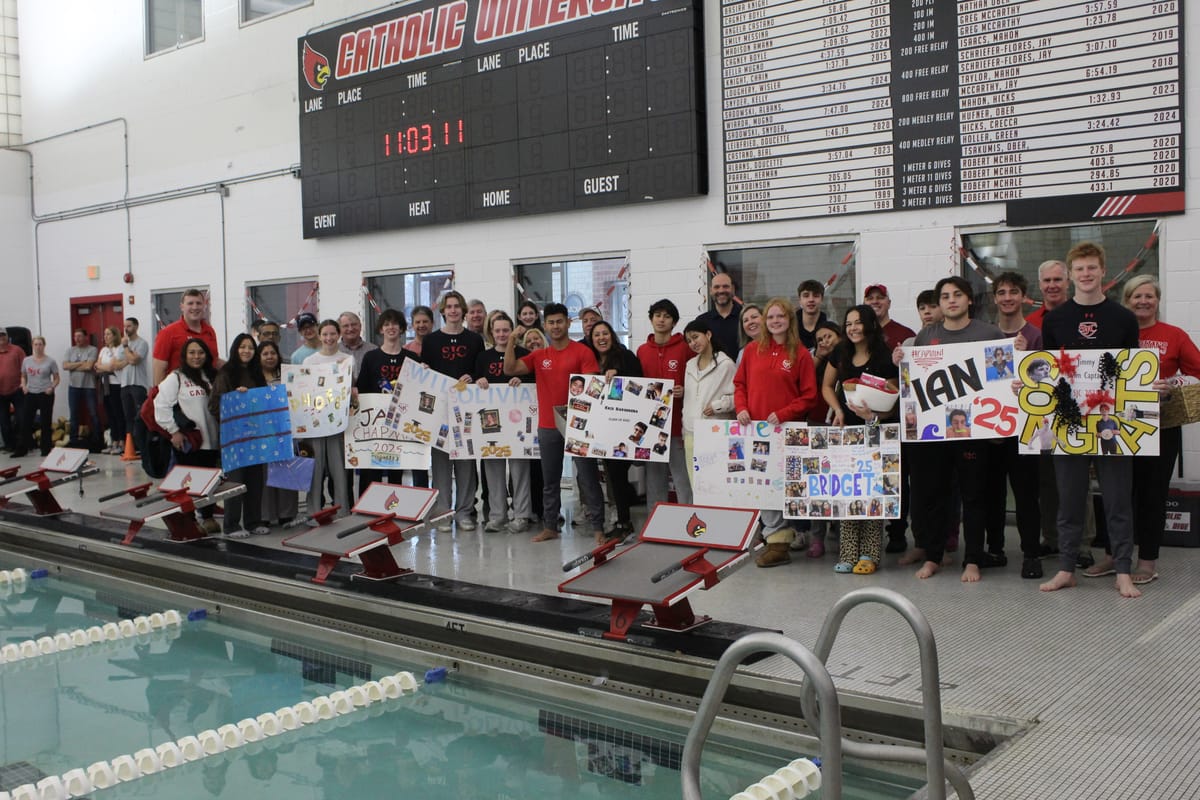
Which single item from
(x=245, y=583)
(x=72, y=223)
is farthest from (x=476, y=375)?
(x=72, y=223)

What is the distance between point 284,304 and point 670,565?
850 centimetres

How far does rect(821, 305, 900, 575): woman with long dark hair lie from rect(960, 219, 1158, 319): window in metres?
1.68

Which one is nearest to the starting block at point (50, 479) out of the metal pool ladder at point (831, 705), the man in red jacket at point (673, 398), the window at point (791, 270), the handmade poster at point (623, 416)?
the handmade poster at point (623, 416)

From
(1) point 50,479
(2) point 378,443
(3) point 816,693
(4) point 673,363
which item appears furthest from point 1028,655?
(1) point 50,479

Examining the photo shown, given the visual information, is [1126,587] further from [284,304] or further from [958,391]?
Answer: [284,304]

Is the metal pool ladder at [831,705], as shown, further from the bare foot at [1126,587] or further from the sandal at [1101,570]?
the sandal at [1101,570]

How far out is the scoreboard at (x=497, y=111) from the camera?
323 inches

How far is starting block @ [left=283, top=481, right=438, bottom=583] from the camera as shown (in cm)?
598

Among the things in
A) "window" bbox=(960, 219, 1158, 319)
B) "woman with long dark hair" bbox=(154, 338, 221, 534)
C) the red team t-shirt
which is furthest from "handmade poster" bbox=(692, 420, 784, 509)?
"woman with long dark hair" bbox=(154, 338, 221, 534)

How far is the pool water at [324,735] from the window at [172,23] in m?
9.51

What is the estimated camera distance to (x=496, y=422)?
7.40 meters

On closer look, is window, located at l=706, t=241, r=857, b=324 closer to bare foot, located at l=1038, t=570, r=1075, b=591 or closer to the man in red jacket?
the man in red jacket

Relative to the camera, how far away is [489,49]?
9.23 m

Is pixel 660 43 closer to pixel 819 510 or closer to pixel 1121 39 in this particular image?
pixel 1121 39
